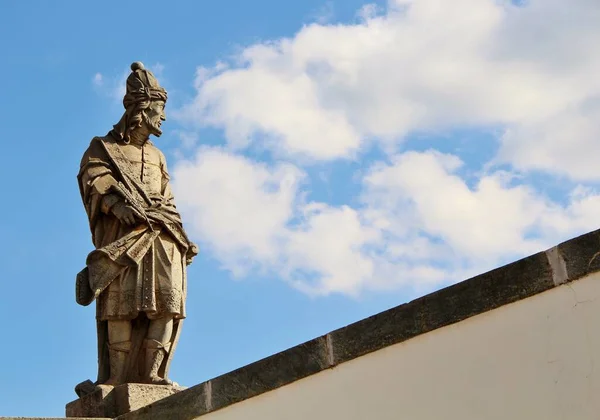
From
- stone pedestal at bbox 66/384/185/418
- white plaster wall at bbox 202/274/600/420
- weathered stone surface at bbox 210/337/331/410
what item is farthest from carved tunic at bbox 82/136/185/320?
white plaster wall at bbox 202/274/600/420

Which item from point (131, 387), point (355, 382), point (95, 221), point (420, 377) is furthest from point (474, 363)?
point (95, 221)

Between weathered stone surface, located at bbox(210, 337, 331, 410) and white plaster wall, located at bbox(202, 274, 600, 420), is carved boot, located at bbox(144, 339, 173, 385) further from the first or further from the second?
white plaster wall, located at bbox(202, 274, 600, 420)

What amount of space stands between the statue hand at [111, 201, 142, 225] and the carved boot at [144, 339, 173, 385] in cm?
97

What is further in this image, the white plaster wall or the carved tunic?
the carved tunic

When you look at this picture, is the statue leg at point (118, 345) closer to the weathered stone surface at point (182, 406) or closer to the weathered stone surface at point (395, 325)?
the weathered stone surface at point (182, 406)

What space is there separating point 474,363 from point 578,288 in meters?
0.73

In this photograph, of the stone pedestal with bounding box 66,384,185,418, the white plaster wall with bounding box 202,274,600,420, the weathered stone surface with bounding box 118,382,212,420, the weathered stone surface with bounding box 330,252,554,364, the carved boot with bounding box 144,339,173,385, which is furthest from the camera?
the carved boot with bounding box 144,339,173,385

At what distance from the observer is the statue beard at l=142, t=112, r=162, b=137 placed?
977 cm

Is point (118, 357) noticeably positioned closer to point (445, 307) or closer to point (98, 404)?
point (98, 404)

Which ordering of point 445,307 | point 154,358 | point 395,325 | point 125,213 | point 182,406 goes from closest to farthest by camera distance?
point 445,307 < point 395,325 < point 182,406 < point 154,358 < point 125,213

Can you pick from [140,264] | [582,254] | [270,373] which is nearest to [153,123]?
[140,264]

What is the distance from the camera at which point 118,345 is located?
360 inches

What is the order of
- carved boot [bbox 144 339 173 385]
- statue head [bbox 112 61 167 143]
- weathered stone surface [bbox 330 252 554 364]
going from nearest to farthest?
weathered stone surface [bbox 330 252 554 364]
carved boot [bbox 144 339 173 385]
statue head [bbox 112 61 167 143]

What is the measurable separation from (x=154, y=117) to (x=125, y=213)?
0.97 m
